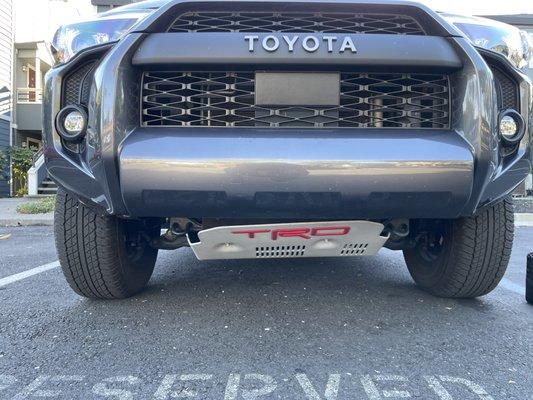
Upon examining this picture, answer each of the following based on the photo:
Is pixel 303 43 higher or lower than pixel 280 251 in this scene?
higher

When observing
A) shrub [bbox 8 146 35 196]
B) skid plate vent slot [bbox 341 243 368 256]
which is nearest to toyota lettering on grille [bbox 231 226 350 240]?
skid plate vent slot [bbox 341 243 368 256]

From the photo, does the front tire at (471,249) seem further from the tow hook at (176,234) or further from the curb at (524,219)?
the curb at (524,219)

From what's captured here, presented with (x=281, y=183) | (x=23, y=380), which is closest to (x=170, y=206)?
(x=281, y=183)

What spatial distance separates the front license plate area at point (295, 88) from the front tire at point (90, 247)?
0.92 m

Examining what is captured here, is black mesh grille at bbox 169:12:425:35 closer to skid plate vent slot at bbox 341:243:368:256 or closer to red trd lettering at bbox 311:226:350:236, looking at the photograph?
red trd lettering at bbox 311:226:350:236

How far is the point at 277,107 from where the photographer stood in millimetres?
1770

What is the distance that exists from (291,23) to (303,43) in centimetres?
16

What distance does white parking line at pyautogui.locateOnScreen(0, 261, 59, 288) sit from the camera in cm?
285

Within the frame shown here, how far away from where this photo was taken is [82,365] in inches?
61.8

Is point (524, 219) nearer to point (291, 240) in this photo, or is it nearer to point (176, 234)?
point (291, 240)

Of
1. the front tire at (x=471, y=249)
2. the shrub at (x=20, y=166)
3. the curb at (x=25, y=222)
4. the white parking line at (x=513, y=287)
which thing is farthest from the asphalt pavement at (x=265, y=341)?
the shrub at (x=20, y=166)

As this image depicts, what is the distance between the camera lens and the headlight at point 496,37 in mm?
1768

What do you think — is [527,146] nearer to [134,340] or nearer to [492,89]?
[492,89]

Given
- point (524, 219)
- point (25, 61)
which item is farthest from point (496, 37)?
point (25, 61)
